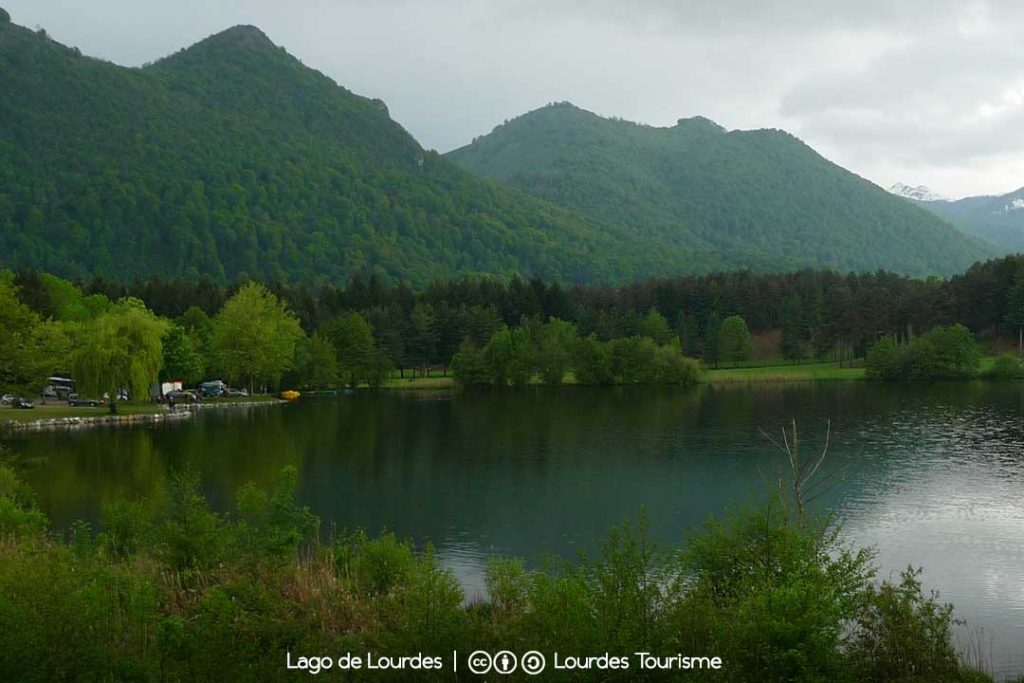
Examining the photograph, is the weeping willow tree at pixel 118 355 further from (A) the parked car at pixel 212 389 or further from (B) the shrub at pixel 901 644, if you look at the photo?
(B) the shrub at pixel 901 644

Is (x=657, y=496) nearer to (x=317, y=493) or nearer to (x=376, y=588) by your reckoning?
(x=317, y=493)

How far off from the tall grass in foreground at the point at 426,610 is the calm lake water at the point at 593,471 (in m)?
4.62

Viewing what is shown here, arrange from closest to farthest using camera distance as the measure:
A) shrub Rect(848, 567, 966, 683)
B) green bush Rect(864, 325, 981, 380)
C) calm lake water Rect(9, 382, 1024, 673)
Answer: shrub Rect(848, 567, 966, 683)
calm lake water Rect(9, 382, 1024, 673)
green bush Rect(864, 325, 981, 380)

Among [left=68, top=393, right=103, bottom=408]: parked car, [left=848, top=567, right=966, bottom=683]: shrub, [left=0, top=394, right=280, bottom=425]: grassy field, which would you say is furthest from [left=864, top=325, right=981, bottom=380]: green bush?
[left=848, top=567, right=966, bottom=683]: shrub

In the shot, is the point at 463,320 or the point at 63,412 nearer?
the point at 63,412

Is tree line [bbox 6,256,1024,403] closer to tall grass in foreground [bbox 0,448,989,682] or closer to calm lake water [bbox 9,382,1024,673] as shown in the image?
calm lake water [bbox 9,382,1024,673]

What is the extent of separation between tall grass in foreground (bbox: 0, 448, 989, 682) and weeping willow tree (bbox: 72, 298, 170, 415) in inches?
2012

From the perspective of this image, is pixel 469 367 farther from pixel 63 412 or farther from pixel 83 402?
pixel 63 412

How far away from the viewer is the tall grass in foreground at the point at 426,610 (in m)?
11.6

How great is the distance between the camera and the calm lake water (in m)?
26.7

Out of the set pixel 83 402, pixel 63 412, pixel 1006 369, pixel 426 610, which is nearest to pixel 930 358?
pixel 1006 369

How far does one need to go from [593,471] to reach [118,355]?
43157 mm

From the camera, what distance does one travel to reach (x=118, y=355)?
66500 mm

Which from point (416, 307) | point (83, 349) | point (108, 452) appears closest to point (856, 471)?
point (108, 452)
